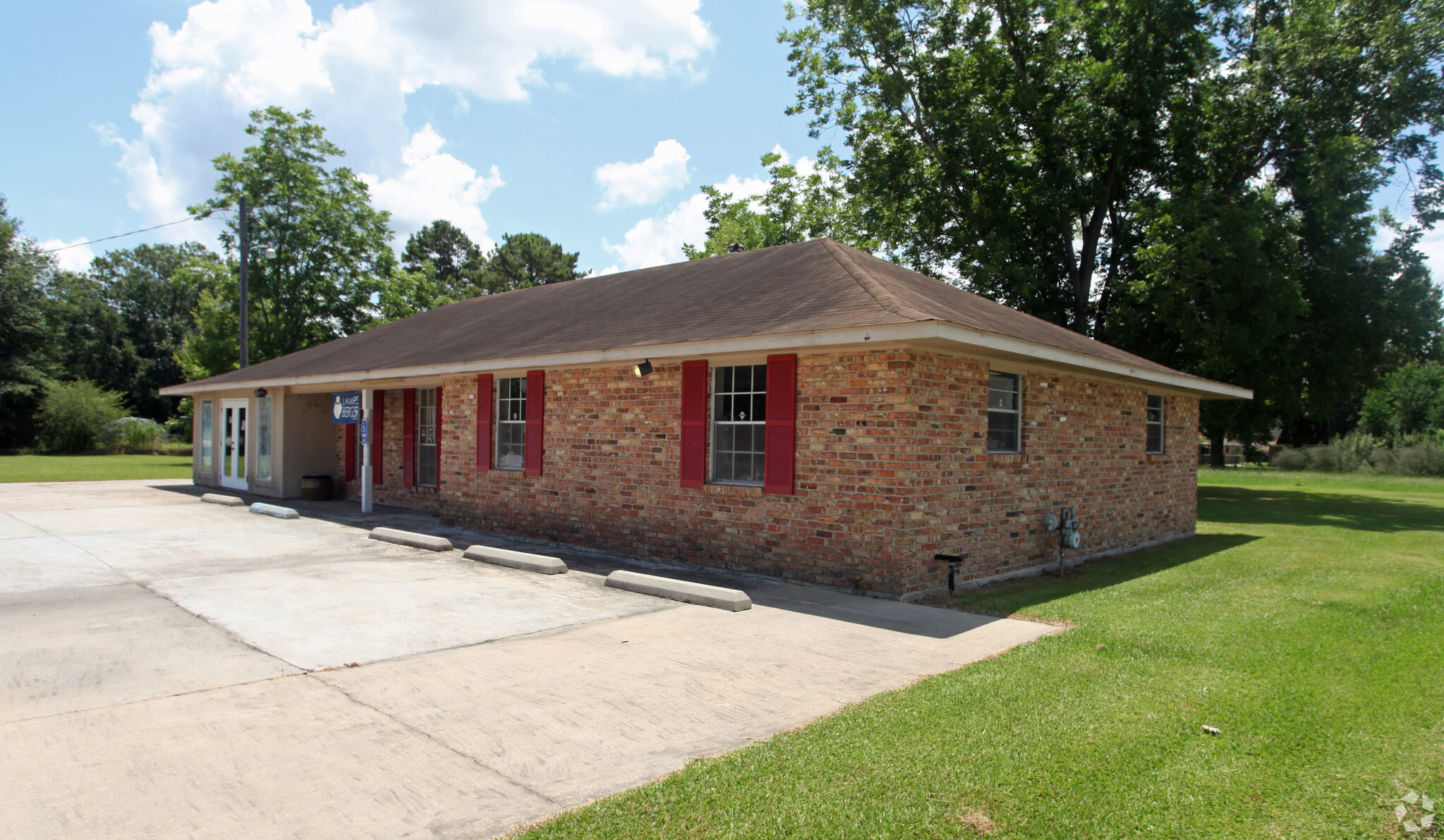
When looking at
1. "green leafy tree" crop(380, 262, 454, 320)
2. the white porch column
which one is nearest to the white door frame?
the white porch column

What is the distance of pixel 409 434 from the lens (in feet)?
55.5

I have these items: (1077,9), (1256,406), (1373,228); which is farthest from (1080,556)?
(1077,9)

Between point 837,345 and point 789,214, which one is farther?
point 789,214

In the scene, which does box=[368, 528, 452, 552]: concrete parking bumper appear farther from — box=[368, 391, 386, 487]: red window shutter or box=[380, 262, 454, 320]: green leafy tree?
box=[380, 262, 454, 320]: green leafy tree

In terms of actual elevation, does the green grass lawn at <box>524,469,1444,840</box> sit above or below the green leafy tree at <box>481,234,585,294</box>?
below

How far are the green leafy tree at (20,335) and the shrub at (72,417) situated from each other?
131 centimetres

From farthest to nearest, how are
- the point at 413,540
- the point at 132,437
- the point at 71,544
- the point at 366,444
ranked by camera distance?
the point at 132,437, the point at 366,444, the point at 413,540, the point at 71,544

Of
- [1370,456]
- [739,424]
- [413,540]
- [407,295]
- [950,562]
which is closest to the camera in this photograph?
[950,562]

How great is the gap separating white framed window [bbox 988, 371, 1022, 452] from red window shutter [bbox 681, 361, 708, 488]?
3.35m

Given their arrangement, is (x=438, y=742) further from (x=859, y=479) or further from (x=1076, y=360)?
(x=1076, y=360)

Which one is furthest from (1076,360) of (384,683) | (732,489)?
(384,683)

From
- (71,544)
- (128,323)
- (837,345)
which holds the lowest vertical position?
(71,544)

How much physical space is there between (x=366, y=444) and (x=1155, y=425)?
14.3 meters

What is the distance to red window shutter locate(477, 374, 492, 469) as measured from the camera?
12961mm
